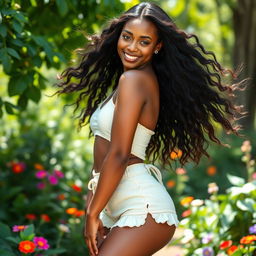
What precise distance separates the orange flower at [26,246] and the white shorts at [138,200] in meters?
0.66

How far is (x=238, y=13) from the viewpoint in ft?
36.4

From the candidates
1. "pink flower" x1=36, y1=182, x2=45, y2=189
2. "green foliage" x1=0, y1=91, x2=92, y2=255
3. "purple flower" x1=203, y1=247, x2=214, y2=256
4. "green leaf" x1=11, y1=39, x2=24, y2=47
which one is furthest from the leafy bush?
"green leaf" x1=11, y1=39, x2=24, y2=47

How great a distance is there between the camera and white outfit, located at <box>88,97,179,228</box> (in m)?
2.94

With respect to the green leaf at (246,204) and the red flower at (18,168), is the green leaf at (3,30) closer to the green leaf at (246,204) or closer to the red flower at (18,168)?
the green leaf at (246,204)

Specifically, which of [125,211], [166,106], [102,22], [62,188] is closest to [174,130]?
[166,106]

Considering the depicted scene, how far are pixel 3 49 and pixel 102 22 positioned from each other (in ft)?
4.68

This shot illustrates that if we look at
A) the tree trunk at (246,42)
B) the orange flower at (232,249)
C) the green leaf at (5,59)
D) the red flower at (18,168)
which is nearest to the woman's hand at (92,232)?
the green leaf at (5,59)

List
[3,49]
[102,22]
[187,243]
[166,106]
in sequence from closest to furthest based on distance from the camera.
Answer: [166,106] < [3,49] < [187,243] < [102,22]

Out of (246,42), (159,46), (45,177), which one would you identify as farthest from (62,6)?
(246,42)

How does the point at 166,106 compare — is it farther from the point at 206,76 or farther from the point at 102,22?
the point at 102,22

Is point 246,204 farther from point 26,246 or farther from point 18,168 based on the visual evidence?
point 18,168

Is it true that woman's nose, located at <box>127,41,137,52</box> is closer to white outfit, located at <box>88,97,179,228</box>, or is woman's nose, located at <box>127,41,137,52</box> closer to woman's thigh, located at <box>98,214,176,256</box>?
white outfit, located at <box>88,97,179,228</box>

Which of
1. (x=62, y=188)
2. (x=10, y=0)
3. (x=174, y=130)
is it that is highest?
(x=10, y=0)

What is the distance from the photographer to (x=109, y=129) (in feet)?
9.98
